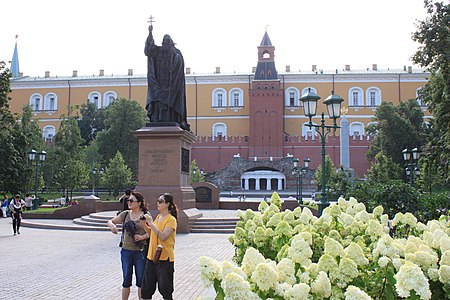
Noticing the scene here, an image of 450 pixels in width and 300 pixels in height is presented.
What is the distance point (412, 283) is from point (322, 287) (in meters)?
0.47

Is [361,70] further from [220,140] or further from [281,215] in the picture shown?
[281,215]

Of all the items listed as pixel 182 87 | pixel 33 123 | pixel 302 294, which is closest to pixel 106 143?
pixel 33 123

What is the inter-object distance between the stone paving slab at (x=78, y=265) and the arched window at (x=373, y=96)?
58313mm

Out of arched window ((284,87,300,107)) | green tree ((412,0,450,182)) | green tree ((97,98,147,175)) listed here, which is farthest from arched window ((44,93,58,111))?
green tree ((412,0,450,182))

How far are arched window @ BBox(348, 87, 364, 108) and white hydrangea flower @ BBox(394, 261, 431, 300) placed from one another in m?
67.5

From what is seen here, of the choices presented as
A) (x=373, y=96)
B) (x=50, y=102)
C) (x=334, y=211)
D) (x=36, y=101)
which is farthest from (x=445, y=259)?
(x=36, y=101)

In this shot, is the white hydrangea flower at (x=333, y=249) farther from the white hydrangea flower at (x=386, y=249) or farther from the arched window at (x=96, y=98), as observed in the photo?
the arched window at (x=96, y=98)

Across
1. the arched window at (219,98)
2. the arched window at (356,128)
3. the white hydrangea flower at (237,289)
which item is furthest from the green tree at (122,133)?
the white hydrangea flower at (237,289)

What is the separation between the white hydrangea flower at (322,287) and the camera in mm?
2686

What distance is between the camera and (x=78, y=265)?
895 centimetres

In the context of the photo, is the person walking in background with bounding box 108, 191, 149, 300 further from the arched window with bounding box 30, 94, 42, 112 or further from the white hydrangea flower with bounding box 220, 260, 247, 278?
the arched window with bounding box 30, 94, 42, 112

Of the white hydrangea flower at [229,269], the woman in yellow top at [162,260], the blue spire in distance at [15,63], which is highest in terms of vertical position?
the blue spire in distance at [15,63]

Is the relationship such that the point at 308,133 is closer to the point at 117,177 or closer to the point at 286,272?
the point at 117,177

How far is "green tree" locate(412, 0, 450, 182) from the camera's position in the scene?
69.5ft
